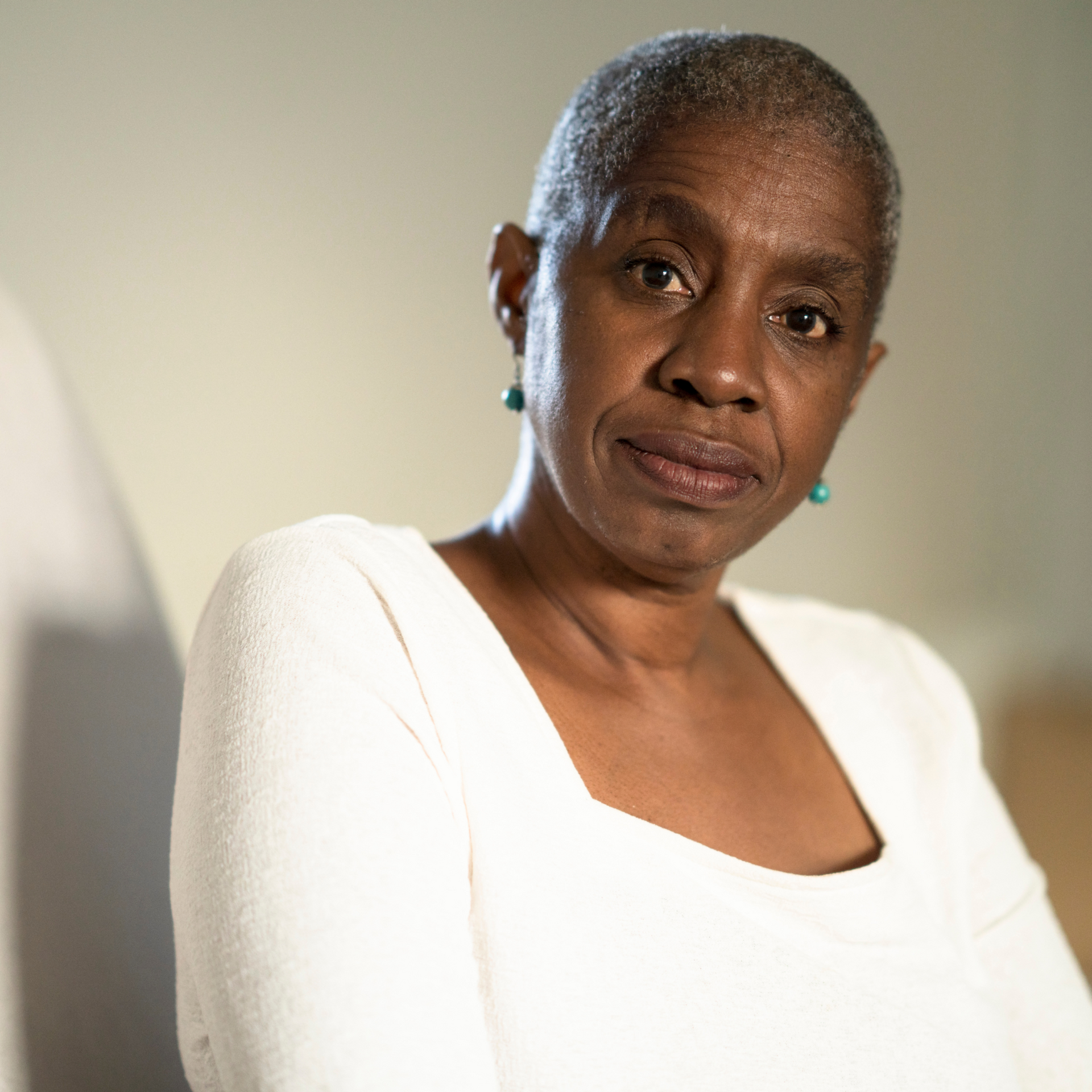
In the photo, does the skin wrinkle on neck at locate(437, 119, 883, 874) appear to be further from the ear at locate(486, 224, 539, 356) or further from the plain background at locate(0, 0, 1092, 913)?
the plain background at locate(0, 0, 1092, 913)

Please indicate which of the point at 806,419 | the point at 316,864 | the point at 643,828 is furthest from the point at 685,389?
the point at 316,864

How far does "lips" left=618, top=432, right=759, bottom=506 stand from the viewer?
A: 92cm

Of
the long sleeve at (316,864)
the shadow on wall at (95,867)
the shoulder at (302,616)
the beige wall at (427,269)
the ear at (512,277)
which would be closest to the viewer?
the long sleeve at (316,864)

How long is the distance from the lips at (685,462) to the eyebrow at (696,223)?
180mm

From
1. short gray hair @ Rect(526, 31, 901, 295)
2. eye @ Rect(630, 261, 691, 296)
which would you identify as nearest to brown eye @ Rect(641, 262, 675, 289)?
eye @ Rect(630, 261, 691, 296)

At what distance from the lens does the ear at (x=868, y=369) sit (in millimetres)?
1142

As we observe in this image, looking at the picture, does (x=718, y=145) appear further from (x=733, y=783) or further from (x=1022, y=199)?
(x=1022, y=199)

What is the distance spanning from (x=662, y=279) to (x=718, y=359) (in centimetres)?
10

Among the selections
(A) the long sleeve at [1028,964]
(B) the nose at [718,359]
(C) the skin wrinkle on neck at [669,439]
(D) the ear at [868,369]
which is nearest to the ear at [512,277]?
(C) the skin wrinkle on neck at [669,439]

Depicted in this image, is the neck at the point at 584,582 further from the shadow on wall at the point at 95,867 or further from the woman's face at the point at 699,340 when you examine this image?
the shadow on wall at the point at 95,867

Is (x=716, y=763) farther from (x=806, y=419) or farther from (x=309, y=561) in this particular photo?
(x=309, y=561)

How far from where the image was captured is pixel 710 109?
3.19ft

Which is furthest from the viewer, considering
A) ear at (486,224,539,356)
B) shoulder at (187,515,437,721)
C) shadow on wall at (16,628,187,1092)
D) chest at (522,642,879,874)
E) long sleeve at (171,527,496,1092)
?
ear at (486,224,539,356)

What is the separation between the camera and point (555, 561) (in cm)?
108
